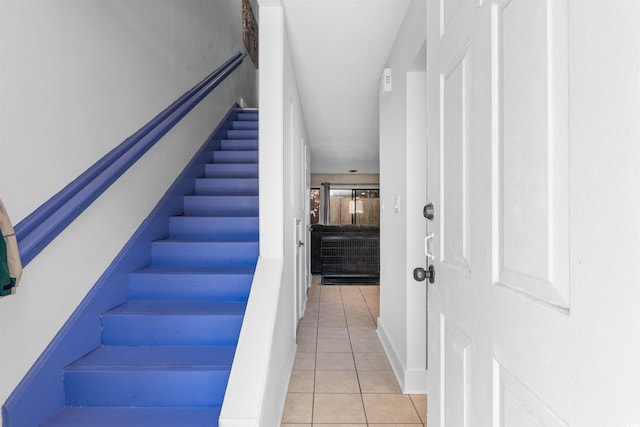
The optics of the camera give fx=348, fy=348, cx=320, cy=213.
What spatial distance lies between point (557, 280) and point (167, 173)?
264 cm

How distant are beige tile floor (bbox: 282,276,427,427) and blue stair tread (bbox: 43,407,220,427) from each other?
56cm

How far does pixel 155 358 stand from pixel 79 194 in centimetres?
84

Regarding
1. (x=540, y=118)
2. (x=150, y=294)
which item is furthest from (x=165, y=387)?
(x=540, y=118)

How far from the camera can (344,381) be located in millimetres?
2348

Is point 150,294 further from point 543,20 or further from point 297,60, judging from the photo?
point 543,20

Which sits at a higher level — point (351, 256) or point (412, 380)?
point (351, 256)

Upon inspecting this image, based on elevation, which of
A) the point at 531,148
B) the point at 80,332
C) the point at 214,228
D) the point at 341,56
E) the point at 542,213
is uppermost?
the point at 341,56

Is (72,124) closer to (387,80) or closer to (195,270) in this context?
(195,270)

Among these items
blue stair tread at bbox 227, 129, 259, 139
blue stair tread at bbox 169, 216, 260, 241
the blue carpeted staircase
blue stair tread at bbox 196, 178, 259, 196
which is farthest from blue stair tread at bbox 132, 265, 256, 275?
blue stair tread at bbox 227, 129, 259, 139

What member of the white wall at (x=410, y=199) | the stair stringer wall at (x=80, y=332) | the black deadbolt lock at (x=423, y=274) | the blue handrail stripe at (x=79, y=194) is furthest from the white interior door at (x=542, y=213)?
the stair stringer wall at (x=80, y=332)

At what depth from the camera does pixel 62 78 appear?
158 centimetres

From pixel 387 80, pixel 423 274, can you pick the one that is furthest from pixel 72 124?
pixel 387 80

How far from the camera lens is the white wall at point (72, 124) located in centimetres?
130

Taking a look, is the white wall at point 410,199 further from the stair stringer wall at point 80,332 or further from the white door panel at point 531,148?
the stair stringer wall at point 80,332
